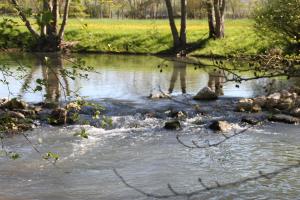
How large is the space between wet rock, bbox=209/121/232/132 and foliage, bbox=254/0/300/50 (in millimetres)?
5045

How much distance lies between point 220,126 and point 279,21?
7212 mm

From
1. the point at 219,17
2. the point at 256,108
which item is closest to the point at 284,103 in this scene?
the point at 256,108

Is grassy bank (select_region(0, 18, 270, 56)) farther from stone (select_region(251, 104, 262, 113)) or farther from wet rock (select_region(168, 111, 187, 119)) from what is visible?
wet rock (select_region(168, 111, 187, 119))

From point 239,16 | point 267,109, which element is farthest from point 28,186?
point 239,16

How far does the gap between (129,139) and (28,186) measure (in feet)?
A: 14.2

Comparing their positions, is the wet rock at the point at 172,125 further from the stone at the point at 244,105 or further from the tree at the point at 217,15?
the tree at the point at 217,15

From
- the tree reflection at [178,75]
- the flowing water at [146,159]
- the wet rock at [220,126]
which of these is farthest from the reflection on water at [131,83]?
the wet rock at [220,126]

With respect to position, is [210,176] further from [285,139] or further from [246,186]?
[285,139]

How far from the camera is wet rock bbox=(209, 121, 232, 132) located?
578 inches

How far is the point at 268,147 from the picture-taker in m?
12.7

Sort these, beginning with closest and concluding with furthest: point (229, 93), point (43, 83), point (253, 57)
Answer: point (253, 57), point (43, 83), point (229, 93)

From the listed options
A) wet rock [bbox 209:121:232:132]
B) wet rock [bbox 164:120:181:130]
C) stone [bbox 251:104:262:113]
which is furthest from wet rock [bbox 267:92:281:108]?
wet rock [bbox 164:120:181:130]

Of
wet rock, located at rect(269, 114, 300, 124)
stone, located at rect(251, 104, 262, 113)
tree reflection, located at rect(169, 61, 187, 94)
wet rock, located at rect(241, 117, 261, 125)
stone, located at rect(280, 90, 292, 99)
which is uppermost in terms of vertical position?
stone, located at rect(280, 90, 292, 99)

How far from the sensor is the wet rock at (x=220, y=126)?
48.2 feet
